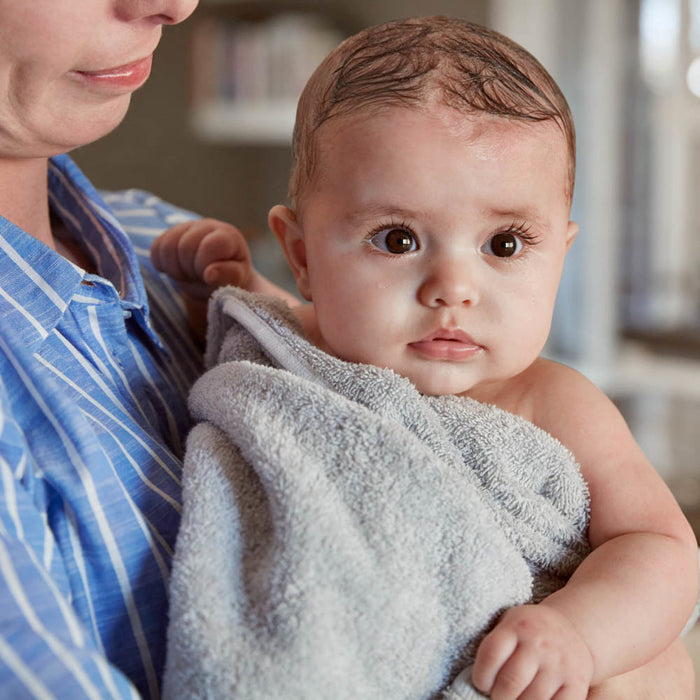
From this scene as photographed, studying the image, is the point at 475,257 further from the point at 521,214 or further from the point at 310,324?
the point at 310,324

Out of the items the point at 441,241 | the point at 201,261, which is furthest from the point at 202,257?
the point at 441,241

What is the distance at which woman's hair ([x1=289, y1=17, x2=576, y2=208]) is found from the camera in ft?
2.64

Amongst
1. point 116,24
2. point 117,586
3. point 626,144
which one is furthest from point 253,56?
point 117,586

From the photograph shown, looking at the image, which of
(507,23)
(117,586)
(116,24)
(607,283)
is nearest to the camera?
(117,586)

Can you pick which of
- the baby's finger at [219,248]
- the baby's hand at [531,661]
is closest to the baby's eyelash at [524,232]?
the baby's hand at [531,661]

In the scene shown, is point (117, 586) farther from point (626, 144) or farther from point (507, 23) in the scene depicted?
point (626, 144)

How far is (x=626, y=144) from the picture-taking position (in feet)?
13.7

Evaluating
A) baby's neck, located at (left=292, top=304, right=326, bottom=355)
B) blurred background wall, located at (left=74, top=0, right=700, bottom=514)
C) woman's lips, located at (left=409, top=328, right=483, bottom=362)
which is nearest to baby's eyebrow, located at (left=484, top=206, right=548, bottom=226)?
woman's lips, located at (left=409, top=328, right=483, bottom=362)

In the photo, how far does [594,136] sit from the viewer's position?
3.91 meters

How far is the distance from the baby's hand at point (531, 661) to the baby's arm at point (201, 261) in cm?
58

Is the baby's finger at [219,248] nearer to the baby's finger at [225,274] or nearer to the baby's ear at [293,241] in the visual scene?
the baby's finger at [225,274]

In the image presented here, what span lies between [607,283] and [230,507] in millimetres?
3582

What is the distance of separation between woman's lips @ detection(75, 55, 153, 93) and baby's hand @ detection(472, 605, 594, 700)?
0.58 meters

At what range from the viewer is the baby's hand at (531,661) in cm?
66
